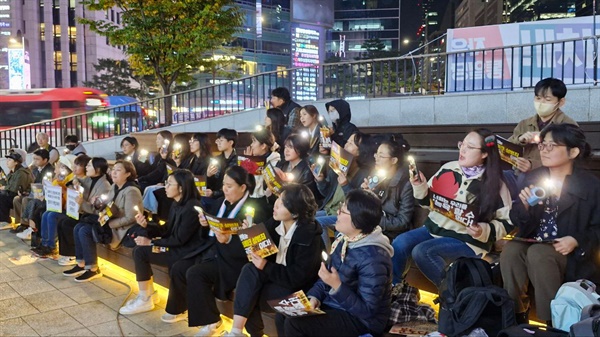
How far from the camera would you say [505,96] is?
920 cm

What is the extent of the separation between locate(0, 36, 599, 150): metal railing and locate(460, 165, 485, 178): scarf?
5891mm

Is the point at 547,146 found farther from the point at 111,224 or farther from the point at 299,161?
the point at 111,224

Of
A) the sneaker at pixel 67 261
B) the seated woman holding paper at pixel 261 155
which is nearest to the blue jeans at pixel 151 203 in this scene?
the sneaker at pixel 67 261

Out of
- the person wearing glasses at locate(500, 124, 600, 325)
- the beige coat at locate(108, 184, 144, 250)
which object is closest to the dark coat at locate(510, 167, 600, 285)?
the person wearing glasses at locate(500, 124, 600, 325)

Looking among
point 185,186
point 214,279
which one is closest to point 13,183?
point 185,186

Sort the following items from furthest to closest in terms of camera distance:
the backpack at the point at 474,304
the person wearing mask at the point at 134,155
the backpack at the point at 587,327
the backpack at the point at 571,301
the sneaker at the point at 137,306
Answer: the person wearing mask at the point at 134,155
the sneaker at the point at 137,306
the backpack at the point at 474,304
the backpack at the point at 571,301
the backpack at the point at 587,327

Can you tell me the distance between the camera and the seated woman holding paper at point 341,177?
5.25 metres

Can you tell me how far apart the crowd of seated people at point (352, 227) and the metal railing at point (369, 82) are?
4.97 meters

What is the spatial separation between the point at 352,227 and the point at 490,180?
1.23 meters

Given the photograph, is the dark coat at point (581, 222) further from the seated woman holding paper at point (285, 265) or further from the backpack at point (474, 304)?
the seated woman holding paper at point (285, 265)

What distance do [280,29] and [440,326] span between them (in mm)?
71300

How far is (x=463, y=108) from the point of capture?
32.1 feet

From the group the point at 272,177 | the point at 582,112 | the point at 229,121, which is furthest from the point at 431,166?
the point at 229,121

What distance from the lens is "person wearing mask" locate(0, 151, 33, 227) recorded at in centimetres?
951
